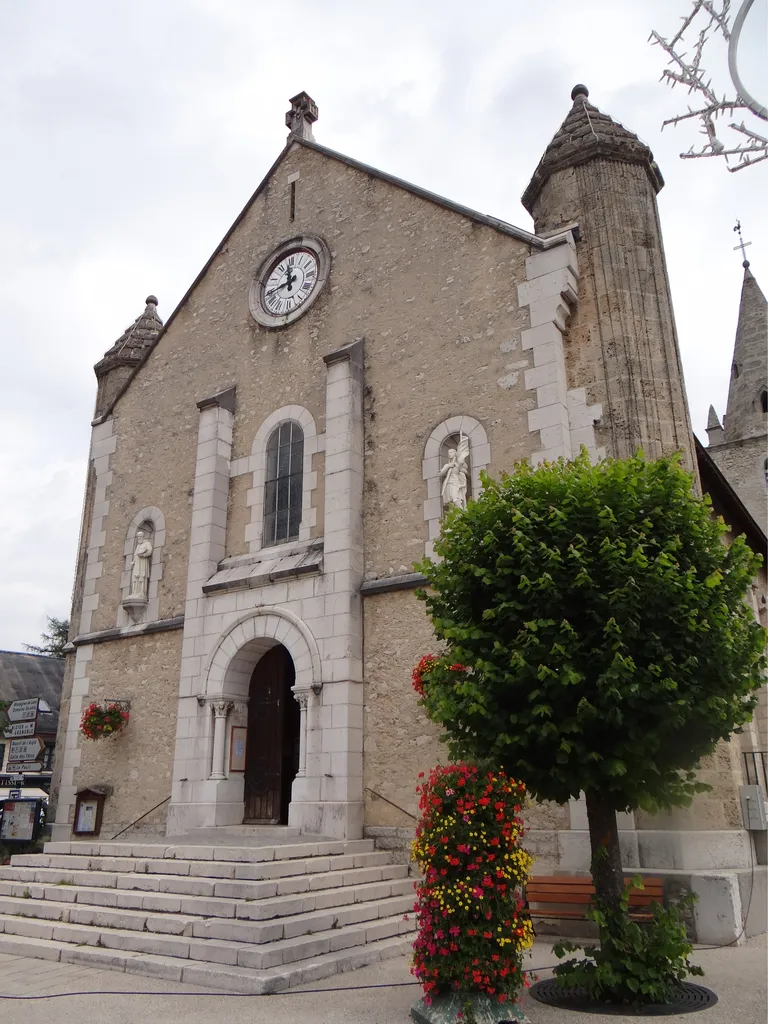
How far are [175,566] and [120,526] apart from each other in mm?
1853

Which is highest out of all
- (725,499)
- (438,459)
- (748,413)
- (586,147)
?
(748,413)

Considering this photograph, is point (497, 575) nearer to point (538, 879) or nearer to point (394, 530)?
point (538, 879)

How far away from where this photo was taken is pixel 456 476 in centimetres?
1083

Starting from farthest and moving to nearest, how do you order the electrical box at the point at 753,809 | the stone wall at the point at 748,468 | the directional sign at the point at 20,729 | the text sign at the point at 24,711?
the stone wall at the point at 748,468 < the text sign at the point at 24,711 < the directional sign at the point at 20,729 < the electrical box at the point at 753,809

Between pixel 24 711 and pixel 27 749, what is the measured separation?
0.70 m

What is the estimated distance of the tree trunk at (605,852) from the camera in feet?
20.8

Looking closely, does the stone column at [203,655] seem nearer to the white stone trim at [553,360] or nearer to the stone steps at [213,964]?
the stone steps at [213,964]

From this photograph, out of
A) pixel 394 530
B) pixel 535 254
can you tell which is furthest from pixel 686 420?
pixel 394 530

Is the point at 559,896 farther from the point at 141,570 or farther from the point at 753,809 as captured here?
the point at 141,570

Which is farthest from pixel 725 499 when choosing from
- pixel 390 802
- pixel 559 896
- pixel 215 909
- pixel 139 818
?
pixel 139 818

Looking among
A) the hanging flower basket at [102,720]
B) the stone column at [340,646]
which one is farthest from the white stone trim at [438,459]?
the hanging flower basket at [102,720]

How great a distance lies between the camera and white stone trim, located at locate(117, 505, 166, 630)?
13.8 meters

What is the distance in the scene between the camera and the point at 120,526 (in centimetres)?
1498

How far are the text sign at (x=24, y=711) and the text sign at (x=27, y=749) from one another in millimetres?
373
